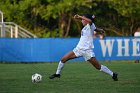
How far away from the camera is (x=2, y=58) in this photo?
3281 cm

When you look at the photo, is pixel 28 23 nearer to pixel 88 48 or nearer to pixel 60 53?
pixel 60 53

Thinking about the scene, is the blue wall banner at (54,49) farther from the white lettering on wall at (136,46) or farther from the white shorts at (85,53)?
the white shorts at (85,53)

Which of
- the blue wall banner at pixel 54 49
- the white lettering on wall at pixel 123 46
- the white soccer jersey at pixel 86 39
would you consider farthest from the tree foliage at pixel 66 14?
the white soccer jersey at pixel 86 39

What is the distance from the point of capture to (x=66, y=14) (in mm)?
48500

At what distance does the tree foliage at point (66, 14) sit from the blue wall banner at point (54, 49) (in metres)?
11.7

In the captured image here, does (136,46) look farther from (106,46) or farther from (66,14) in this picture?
(66,14)

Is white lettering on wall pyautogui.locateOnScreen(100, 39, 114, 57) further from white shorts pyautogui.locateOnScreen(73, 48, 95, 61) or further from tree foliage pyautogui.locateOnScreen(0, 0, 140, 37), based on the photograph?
white shorts pyautogui.locateOnScreen(73, 48, 95, 61)

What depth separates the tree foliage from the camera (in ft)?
154

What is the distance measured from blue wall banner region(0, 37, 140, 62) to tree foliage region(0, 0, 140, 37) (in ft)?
38.4

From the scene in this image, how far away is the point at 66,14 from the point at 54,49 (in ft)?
49.0

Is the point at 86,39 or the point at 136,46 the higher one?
the point at 86,39

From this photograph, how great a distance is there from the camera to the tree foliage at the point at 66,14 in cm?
4697

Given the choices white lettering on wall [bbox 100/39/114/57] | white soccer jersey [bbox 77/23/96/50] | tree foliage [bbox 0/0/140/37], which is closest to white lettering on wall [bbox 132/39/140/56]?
white lettering on wall [bbox 100/39/114/57]

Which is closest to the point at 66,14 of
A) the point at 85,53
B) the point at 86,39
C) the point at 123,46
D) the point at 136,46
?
the point at 123,46
